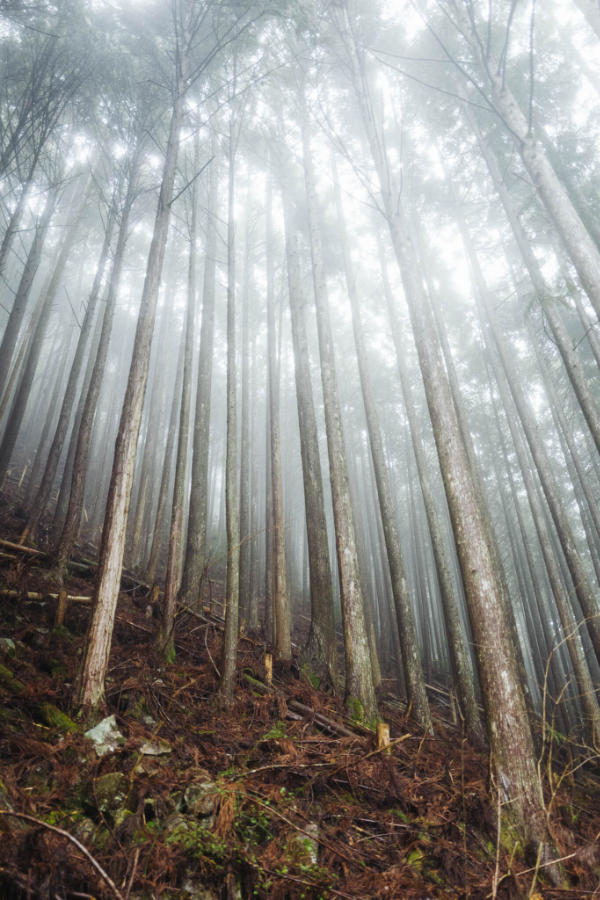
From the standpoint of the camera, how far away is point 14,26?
27.0 feet

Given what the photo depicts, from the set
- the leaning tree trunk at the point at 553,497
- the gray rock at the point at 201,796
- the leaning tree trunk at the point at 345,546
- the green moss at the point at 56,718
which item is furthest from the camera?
the leaning tree trunk at the point at 553,497

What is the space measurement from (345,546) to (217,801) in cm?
348

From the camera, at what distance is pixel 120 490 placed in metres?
3.79

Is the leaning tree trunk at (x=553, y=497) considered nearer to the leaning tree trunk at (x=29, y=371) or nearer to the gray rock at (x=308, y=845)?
the gray rock at (x=308, y=845)

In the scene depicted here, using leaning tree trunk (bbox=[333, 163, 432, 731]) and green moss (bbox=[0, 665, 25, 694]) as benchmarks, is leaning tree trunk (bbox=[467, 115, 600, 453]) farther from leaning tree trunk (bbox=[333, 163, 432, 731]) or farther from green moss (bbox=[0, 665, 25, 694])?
green moss (bbox=[0, 665, 25, 694])

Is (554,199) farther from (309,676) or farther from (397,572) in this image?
(309,676)

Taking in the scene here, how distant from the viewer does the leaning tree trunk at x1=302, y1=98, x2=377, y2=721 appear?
4.96 metres

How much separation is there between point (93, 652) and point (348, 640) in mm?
3242

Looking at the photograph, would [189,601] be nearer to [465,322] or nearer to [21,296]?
[21,296]

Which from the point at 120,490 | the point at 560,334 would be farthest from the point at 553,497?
the point at 120,490

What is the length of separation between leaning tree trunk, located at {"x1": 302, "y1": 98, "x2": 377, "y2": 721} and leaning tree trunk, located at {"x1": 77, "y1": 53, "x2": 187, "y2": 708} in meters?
2.89

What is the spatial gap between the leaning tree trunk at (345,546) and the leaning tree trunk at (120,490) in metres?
2.89

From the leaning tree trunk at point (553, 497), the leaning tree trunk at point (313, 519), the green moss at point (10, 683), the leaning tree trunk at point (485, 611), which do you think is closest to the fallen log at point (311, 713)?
the leaning tree trunk at point (313, 519)

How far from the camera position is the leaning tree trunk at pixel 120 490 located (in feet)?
10.6
